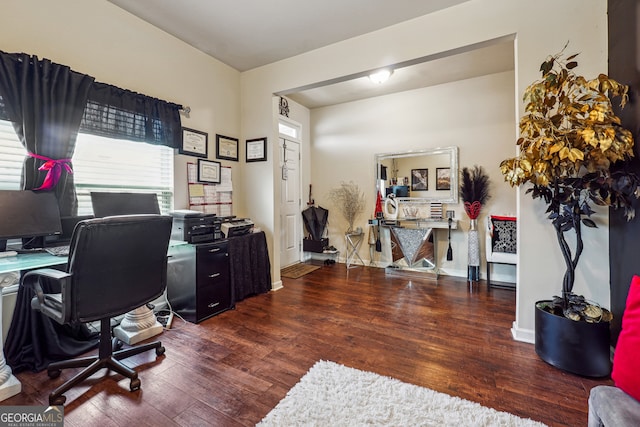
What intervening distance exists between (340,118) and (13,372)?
4.84 m

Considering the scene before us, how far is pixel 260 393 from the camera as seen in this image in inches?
65.3

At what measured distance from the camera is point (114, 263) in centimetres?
161

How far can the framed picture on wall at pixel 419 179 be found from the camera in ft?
14.0

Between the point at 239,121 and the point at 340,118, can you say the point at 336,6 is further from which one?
the point at 340,118

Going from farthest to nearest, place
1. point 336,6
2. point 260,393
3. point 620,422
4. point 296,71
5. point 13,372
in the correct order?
point 296,71 → point 336,6 → point 13,372 → point 260,393 → point 620,422

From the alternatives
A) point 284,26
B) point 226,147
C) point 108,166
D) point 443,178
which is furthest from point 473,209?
point 108,166

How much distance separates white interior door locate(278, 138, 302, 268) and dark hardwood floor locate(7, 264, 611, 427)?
5.74 feet

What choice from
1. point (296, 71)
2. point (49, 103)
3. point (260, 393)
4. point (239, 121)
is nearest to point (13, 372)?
point (260, 393)

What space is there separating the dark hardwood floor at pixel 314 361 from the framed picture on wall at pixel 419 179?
1.78 meters

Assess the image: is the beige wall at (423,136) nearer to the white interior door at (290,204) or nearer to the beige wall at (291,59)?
the white interior door at (290,204)

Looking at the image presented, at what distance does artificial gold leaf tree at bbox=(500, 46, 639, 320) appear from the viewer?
1.63 meters

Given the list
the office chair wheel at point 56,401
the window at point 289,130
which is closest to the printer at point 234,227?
the office chair wheel at point 56,401

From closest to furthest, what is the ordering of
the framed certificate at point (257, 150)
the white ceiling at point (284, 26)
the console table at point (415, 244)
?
the white ceiling at point (284, 26) → the framed certificate at point (257, 150) → the console table at point (415, 244)

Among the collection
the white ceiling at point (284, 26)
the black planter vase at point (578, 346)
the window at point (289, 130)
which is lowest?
the black planter vase at point (578, 346)
